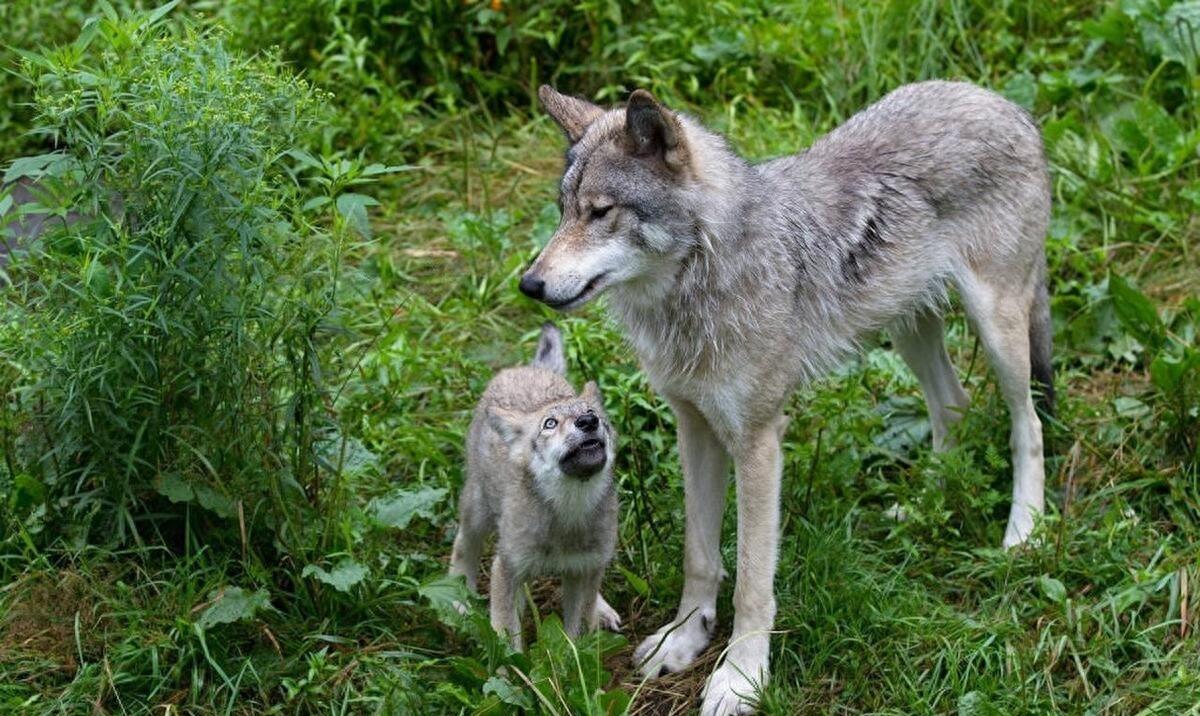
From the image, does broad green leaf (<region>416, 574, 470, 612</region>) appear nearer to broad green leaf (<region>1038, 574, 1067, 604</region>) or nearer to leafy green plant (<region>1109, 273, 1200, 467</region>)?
broad green leaf (<region>1038, 574, 1067, 604</region>)

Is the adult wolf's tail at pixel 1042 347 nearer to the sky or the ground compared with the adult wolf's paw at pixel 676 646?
nearer to the sky

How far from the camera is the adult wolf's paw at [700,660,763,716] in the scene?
5320 mm

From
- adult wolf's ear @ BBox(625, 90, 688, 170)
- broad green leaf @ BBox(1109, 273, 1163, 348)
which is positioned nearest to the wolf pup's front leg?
adult wolf's ear @ BBox(625, 90, 688, 170)

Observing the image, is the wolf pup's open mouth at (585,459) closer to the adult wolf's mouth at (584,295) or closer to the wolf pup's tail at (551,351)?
the adult wolf's mouth at (584,295)

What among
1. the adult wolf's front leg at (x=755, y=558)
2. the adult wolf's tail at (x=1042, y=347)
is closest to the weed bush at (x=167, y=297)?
the adult wolf's front leg at (x=755, y=558)

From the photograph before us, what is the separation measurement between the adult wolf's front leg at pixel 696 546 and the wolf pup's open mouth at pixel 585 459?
0.58 m

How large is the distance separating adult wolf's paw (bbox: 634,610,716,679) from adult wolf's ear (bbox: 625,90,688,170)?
1.73 m

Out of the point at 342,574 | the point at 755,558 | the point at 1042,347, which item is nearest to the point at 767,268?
the point at 755,558

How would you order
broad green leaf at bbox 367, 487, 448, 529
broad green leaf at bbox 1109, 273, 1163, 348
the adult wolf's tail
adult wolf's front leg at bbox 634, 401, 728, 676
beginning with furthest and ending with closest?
broad green leaf at bbox 1109, 273, 1163, 348 → the adult wolf's tail → broad green leaf at bbox 367, 487, 448, 529 → adult wolf's front leg at bbox 634, 401, 728, 676

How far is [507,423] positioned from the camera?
5617 mm

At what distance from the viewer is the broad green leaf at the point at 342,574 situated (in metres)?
5.33

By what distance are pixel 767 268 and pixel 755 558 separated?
3.48ft

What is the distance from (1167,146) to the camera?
8016 mm

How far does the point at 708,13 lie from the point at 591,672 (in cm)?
535
